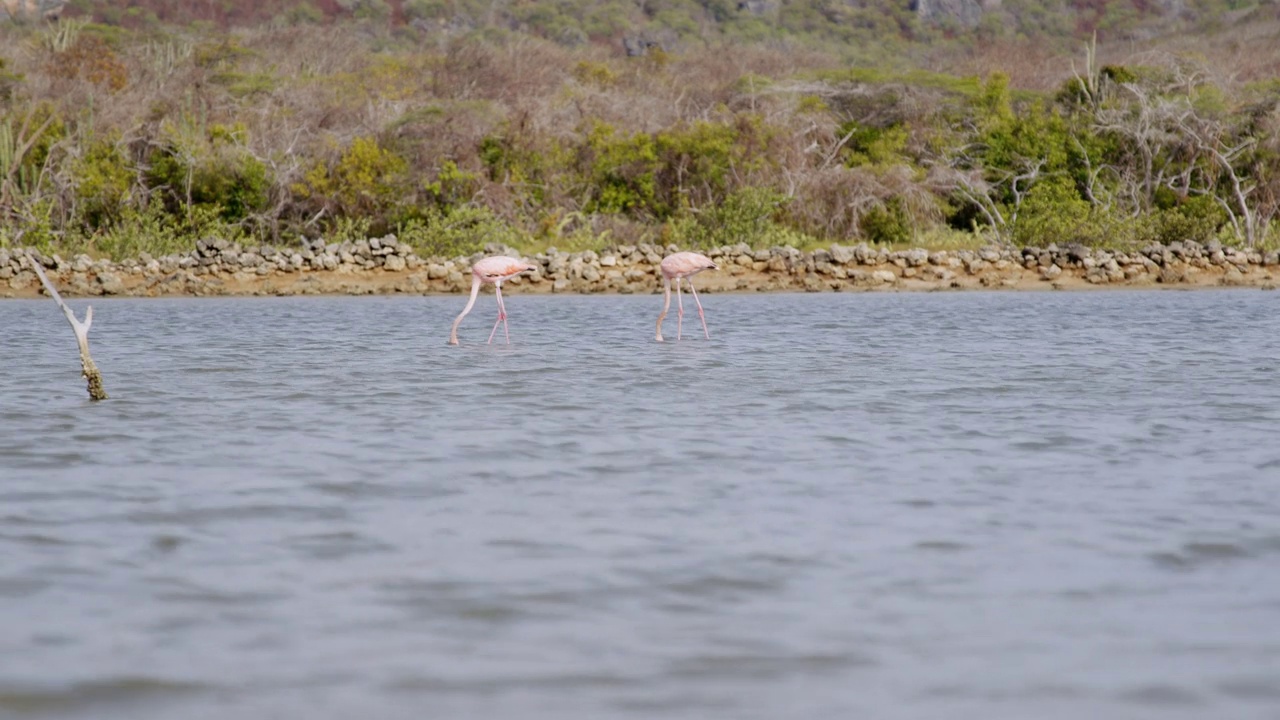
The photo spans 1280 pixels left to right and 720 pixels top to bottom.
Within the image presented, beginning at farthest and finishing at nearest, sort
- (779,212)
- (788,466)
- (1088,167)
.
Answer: (1088,167) → (779,212) → (788,466)

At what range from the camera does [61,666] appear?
4559mm

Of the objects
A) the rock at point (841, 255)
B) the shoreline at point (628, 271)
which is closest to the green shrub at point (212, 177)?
the shoreline at point (628, 271)

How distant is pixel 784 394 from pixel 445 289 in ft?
51.9

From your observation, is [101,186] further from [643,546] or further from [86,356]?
[643,546]

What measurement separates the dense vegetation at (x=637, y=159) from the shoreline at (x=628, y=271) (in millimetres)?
1757

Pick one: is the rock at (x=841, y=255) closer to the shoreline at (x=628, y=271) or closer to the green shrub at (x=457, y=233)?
the shoreline at (x=628, y=271)

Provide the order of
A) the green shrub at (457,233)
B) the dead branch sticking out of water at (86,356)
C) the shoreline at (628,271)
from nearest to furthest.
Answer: the dead branch sticking out of water at (86,356) → the shoreline at (628,271) → the green shrub at (457,233)

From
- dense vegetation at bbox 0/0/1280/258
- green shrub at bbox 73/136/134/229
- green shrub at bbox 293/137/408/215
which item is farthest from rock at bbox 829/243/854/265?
green shrub at bbox 73/136/134/229

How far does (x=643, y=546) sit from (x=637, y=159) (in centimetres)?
2744

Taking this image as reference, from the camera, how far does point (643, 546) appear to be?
6035 millimetres

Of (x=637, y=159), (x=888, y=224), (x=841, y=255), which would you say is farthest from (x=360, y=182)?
(x=888, y=224)

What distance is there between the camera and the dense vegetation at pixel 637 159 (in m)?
30.8

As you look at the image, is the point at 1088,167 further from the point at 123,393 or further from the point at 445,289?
the point at 123,393

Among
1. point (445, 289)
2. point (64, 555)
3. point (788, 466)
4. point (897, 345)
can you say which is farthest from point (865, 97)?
point (64, 555)
